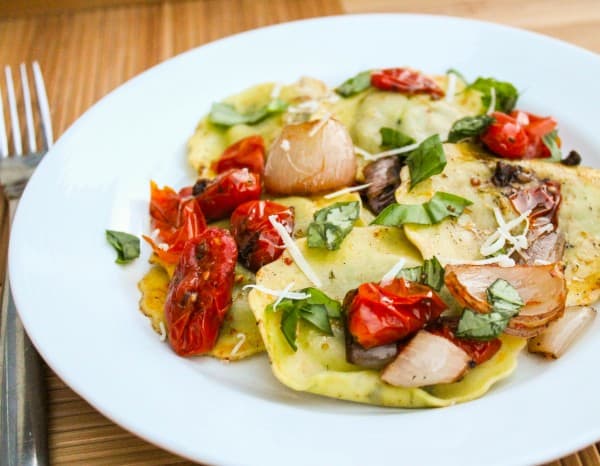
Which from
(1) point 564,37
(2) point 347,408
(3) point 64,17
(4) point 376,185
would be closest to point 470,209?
(4) point 376,185

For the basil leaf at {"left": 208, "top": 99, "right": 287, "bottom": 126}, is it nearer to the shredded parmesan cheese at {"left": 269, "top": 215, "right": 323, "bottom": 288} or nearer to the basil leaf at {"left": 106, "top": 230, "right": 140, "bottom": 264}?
the basil leaf at {"left": 106, "top": 230, "right": 140, "bottom": 264}

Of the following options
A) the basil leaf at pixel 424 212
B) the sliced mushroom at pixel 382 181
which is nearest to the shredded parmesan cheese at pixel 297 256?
Result: the basil leaf at pixel 424 212

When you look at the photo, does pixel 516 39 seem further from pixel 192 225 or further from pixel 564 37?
pixel 192 225

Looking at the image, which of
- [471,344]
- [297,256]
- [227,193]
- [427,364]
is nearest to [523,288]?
[471,344]

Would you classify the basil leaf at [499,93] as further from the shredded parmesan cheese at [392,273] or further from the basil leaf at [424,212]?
the shredded parmesan cheese at [392,273]

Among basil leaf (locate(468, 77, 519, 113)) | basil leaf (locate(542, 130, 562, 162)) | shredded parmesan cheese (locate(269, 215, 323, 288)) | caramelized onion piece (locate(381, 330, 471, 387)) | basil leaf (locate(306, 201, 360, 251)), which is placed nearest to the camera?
caramelized onion piece (locate(381, 330, 471, 387))

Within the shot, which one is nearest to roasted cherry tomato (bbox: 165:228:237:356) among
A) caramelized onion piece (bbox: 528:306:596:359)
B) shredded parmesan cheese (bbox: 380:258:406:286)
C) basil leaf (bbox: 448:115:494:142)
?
shredded parmesan cheese (bbox: 380:258:406:286)

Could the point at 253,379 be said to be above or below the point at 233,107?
below
